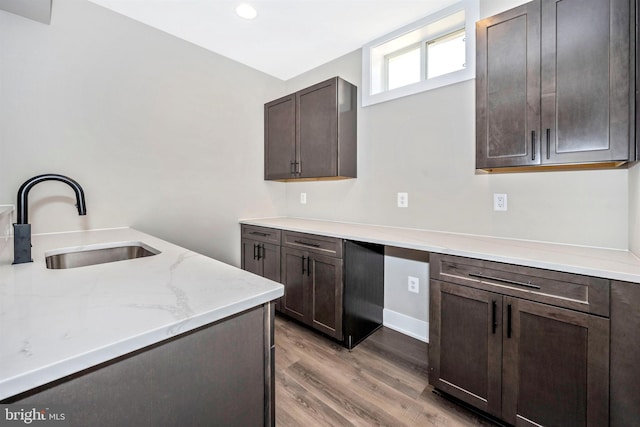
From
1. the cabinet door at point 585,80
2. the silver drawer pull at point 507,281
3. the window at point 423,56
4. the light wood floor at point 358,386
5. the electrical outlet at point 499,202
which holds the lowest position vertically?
the light wood floor at point 358,386

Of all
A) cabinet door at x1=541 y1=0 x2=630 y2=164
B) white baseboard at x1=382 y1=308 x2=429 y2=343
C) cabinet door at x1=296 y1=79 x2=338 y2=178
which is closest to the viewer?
cabinet door at x1=541 y1=0 x2=630 y2=164

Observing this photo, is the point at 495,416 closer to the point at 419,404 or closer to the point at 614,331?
the point at 419,404

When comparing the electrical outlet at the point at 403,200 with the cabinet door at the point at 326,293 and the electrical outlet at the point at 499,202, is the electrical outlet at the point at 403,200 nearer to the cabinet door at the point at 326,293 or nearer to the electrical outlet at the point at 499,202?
the electrical outlet at the point at 499,202

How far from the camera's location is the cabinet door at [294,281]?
7.66ft

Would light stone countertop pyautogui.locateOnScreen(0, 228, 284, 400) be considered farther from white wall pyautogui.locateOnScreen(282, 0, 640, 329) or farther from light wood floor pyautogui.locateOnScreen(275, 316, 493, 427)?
white wall pyautogui.locateOnScreen(282, 0, 640, 329)

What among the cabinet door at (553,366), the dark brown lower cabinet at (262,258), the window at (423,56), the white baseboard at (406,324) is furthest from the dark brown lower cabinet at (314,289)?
the window at (423,56)

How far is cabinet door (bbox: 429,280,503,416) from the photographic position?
1.38m

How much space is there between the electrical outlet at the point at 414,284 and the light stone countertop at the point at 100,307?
1.76m

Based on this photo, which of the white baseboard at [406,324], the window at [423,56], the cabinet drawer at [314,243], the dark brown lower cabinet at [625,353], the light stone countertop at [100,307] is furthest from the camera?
the white baseboard at [406,324]

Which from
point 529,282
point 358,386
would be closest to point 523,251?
point 529,282

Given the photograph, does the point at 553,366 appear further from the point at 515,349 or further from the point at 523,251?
the point at 523,251

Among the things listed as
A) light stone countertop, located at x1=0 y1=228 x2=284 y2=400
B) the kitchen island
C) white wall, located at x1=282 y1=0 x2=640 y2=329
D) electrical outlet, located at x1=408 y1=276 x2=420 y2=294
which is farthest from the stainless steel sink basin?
electrical outlet, located at x1=408 y1=276 x2=420 y2=294

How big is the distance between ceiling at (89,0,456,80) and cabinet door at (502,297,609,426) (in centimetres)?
212

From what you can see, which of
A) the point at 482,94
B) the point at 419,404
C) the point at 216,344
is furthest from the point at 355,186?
the point at 216,344
